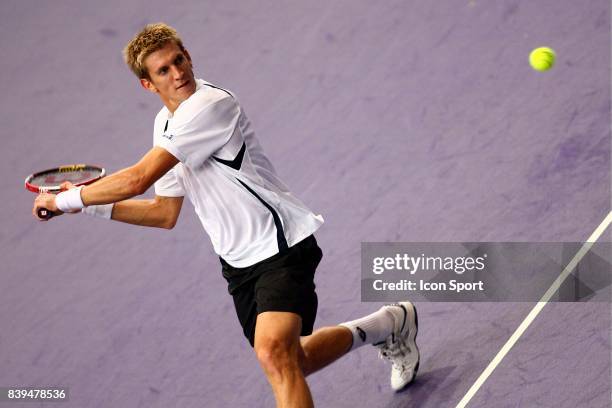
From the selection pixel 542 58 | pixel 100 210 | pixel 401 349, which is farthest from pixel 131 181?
pixel 542 58

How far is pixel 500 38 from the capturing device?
219 inches

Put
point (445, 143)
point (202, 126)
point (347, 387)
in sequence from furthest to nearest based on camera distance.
Result: point (445, 143)
point (347, 387)
point (202, 126)

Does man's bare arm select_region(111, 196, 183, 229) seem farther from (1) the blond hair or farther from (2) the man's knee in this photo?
(2) the man's knee

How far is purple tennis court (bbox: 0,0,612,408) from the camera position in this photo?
4004 millimetres

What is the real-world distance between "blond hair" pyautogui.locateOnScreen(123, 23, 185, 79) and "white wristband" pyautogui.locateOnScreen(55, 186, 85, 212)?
1.64ft

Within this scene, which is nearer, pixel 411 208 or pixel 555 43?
pixel 411 208

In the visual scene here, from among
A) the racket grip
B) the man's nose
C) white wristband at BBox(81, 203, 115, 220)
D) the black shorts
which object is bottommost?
the black shorts

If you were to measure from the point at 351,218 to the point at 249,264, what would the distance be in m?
1.38

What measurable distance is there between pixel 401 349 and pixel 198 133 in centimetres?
126

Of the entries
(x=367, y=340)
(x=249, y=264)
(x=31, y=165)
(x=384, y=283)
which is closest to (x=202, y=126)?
(x=249, y=264)

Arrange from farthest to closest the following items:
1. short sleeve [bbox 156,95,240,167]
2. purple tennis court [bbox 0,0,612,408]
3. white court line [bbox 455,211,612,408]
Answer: purple tennis court [bbox 0,0,612,408]
white court line [bbox 455,211,612,408]
short sleeve [bbox 156,95,240,167]

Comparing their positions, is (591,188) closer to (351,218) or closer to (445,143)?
(445,143)

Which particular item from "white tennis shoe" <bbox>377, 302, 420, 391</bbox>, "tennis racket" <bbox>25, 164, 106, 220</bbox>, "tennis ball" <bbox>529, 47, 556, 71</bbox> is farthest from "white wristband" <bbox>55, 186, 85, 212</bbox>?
"tennis ball" <bbox>529, 47, 556, 71</bbox>

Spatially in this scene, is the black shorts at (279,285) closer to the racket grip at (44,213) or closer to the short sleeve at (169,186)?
the short sleeve at (169,186)
